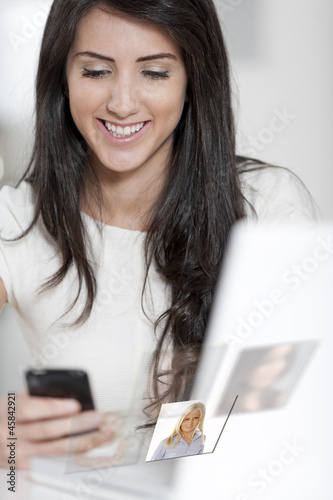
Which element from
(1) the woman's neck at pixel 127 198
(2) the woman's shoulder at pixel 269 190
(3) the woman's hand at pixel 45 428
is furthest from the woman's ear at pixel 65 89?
(3) the woman's hand at pixel 45 428

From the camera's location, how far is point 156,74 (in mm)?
691

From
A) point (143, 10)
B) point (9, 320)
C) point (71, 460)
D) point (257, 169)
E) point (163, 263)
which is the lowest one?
point (71, 460)

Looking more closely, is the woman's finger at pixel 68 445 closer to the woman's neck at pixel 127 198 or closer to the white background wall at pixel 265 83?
the white background wall at pixel 265 83

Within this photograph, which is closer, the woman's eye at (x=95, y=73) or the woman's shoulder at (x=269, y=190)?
the woman's eye at (x=95, y=73)

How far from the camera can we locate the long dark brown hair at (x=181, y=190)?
71 centimetres

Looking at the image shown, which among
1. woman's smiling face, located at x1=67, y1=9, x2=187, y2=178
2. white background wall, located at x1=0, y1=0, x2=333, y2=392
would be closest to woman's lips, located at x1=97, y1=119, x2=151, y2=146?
woman's smiling face, located at x1=67, y1=9, x2=187, y2=178

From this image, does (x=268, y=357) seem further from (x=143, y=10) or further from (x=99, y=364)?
(x=143, y=10)

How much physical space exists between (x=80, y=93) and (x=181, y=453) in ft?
1.44

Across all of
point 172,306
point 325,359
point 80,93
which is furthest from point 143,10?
point 325,359

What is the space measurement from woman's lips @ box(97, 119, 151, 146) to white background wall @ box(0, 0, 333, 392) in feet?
0.34

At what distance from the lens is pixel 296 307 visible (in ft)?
2.84

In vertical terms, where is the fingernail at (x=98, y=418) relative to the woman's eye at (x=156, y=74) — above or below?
below

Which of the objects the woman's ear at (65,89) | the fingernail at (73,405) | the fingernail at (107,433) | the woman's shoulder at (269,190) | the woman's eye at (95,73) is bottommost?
the fingernail at (107,433)

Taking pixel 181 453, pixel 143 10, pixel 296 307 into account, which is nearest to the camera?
pixel 143 10
